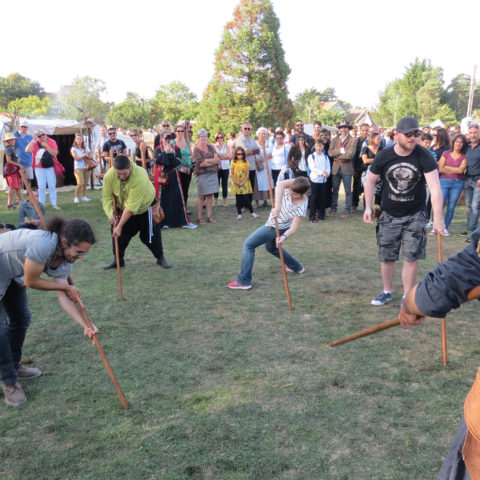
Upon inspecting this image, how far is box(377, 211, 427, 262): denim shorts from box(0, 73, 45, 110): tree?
75036mm

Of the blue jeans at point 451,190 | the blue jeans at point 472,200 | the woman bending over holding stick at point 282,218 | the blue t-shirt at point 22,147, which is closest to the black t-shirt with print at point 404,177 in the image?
the woman bending over holding stick at point 282,218

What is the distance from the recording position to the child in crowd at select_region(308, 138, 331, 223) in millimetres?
9539

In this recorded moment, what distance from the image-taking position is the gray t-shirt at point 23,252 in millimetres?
2915

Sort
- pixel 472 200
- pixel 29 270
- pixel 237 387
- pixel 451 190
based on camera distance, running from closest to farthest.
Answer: pixel 29 270
pixel 237 387
pixel 472 200
pixel 451 190

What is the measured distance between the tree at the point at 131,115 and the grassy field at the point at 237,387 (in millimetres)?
50459

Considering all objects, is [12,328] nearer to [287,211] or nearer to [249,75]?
[287,211]

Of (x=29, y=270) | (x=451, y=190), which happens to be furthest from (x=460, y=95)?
(x=29, y=270)

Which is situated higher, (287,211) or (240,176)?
(240,176)

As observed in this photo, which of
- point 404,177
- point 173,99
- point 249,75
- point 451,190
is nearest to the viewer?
point 404,177

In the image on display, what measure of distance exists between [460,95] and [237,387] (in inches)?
2910

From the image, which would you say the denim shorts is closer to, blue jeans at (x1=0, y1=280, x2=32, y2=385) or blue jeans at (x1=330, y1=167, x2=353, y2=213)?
blue jeans at (x1=0, y1=280, x2=32, y2=385)

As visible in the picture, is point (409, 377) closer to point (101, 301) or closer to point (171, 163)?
point (101, 301)

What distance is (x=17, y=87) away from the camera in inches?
2820

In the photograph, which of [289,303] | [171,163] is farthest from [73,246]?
[171,163]
